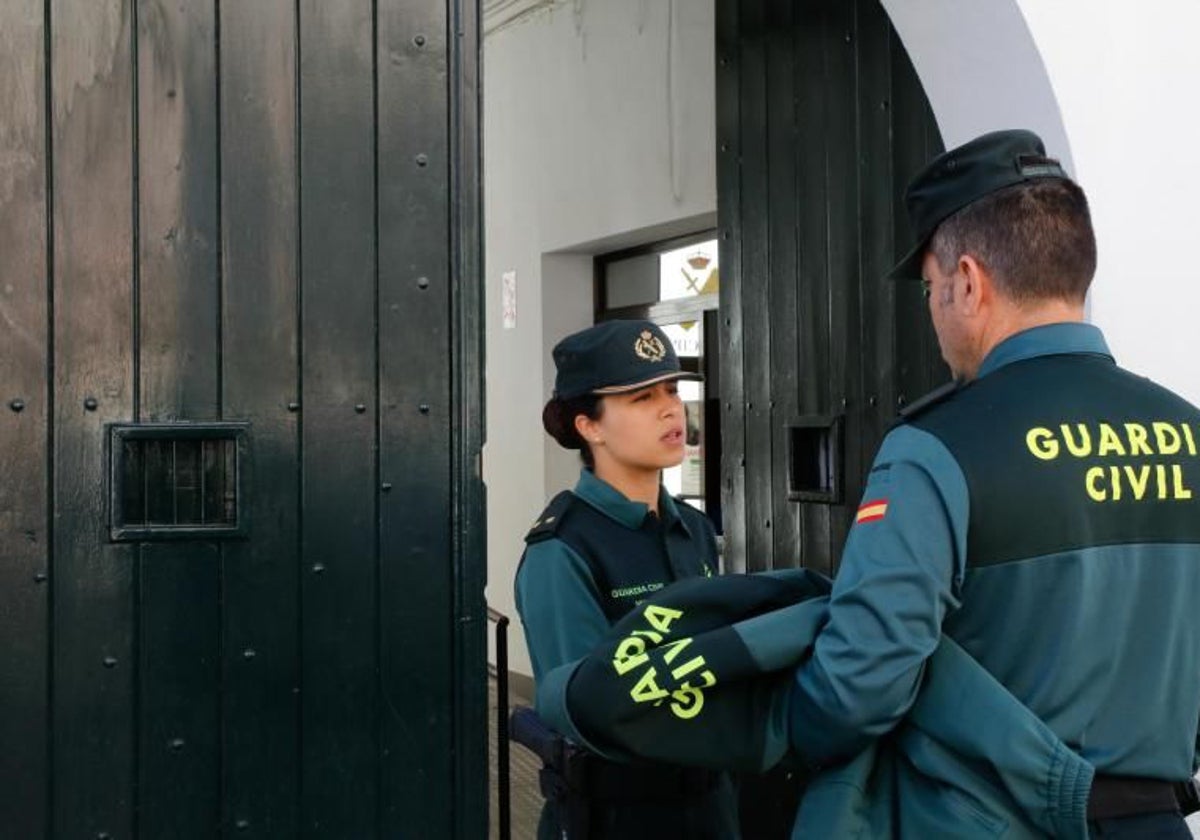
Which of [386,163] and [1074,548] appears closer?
[1074,548]

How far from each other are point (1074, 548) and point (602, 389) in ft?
3.85

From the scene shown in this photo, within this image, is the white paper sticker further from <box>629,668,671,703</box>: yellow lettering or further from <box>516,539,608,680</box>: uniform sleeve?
<box>629,668,671,703</box>: yellow lettering

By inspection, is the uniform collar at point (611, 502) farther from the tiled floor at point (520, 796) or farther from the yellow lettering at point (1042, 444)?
the tiled floor at point (520, 796)

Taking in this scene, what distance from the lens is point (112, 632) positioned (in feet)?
8.05

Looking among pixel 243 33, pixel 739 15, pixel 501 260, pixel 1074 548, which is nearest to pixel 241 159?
pixel 243 33

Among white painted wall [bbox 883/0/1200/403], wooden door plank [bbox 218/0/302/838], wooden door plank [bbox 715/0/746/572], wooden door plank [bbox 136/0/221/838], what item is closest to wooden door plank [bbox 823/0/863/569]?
wooden door plank [bbox 715/0/746/572]

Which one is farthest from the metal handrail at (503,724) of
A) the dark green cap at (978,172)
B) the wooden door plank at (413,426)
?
the dark green cap at (978,172)

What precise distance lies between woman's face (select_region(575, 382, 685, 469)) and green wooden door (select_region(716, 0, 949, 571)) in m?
1.13

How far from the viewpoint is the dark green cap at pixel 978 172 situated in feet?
A: 5.65

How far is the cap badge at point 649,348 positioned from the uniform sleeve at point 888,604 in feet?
3.35

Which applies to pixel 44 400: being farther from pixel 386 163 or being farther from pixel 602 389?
pixel 602 389

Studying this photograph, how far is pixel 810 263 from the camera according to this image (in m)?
3.98

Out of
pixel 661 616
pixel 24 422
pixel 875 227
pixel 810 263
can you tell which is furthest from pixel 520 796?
pixel 661 616

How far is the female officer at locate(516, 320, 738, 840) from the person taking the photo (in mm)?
2393
